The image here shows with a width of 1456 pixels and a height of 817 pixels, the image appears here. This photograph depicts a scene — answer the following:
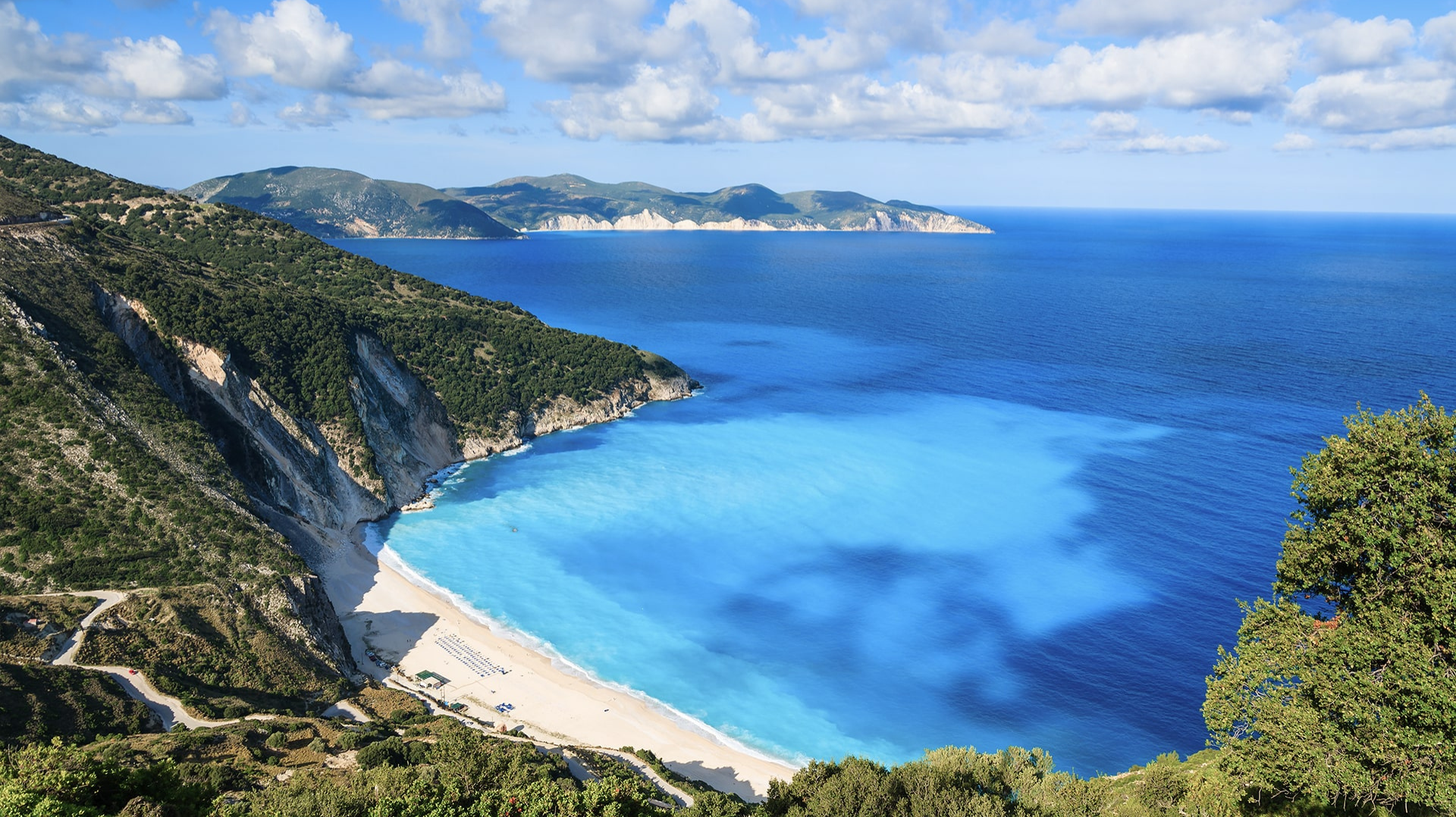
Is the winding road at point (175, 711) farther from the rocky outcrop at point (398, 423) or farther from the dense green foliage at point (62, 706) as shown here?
the rocky outcrop at point (398, 423)

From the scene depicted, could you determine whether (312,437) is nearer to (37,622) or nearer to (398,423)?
(398,423)

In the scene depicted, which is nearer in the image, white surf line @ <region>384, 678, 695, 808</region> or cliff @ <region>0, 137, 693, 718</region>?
white surf line @ <region>384, 678, 695, 808</region>

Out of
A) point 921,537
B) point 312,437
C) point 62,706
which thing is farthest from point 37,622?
point 921,537

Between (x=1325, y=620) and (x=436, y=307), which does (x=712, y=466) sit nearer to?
(x=436, y=307)

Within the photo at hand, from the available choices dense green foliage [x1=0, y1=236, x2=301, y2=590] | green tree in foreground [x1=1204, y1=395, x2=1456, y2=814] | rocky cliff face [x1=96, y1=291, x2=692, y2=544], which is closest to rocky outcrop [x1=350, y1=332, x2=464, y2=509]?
rocky cliff face [x1=96, y1=291, x2=692, y2=544]

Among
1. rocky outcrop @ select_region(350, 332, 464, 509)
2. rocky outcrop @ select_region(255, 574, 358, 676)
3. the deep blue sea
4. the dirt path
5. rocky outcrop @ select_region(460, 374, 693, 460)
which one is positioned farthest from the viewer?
rocky outcrop @ select_region(460, 374, 693, 460)

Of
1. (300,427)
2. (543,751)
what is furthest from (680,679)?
(300,427)

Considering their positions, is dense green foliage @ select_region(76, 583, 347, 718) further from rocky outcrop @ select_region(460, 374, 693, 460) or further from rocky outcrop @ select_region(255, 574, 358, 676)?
rocky outcrop @ select_region(460, 374, 693, 460)
